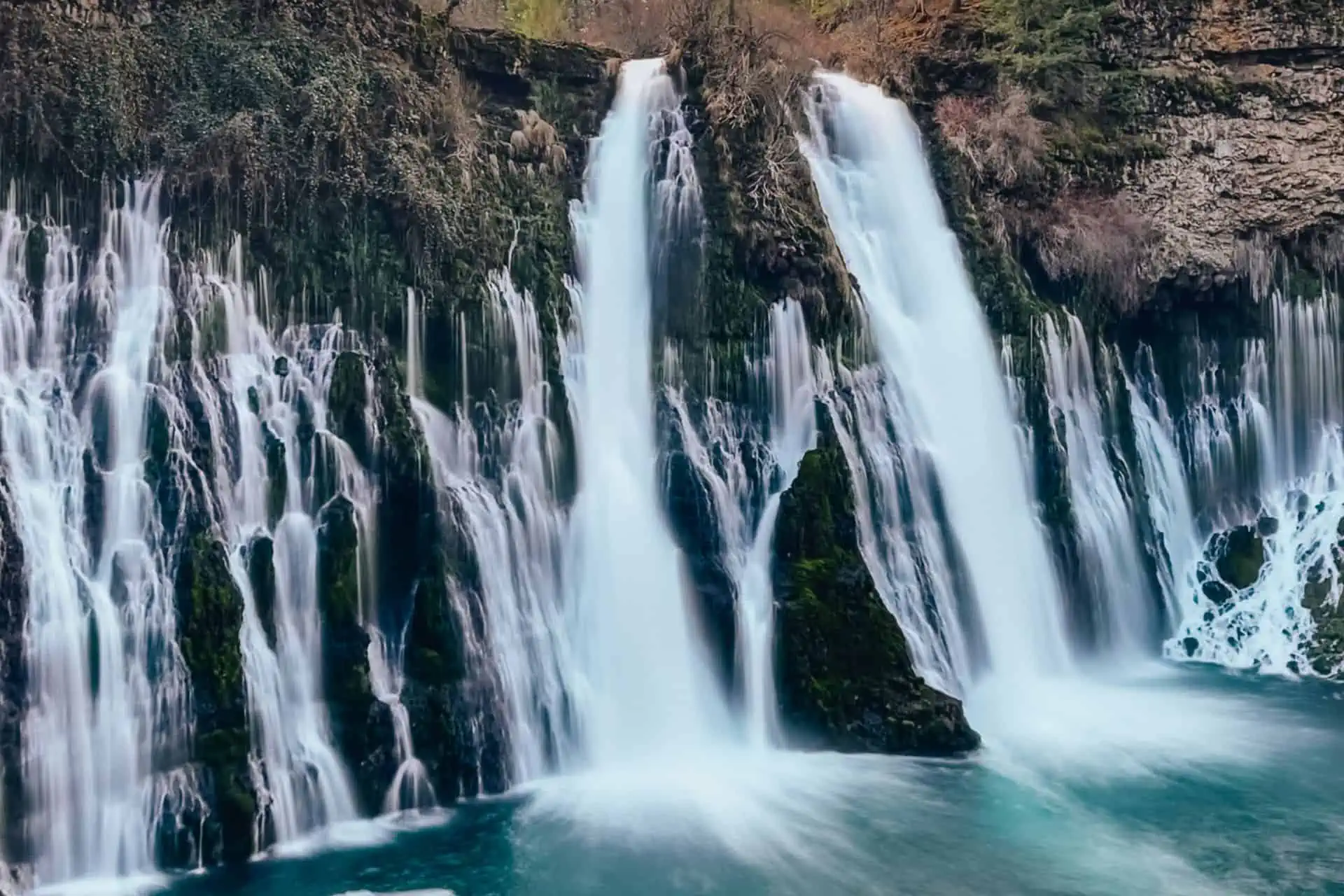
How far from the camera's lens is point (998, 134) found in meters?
23.5

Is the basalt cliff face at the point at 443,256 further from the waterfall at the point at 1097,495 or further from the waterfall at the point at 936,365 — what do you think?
the waterfall at the point at 936,365

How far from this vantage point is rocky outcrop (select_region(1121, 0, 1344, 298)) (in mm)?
23922

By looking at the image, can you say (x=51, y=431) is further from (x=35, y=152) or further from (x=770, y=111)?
(x=770, y=111)

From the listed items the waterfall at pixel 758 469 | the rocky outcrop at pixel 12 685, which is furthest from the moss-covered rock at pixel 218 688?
Result: the waterfall at pixel 758 469

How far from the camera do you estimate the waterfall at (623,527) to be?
16.5 meters

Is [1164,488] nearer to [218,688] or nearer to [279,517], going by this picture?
[279,517]

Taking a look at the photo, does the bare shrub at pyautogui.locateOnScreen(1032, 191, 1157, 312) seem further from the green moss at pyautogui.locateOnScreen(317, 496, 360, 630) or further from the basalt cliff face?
the green moss at pyautogui.locateOnScreen(317, 496, 360, 630)

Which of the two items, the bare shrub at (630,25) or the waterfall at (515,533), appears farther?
the bare shrub at (630,25)

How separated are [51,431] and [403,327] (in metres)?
4.22

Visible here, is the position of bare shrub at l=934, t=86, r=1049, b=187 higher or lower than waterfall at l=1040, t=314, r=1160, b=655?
higher

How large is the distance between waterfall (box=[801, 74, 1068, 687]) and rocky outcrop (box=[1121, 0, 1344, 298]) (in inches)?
165

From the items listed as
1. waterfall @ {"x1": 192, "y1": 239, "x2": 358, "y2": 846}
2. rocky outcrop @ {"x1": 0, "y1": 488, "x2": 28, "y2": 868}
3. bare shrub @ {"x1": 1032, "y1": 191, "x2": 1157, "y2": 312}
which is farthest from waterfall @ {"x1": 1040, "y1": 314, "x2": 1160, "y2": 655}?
rocky outcrop @ {"x1": 0, "y1": 488, "x2": 28, "y2": 868}

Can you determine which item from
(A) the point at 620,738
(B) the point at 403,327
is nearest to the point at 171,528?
(B) the point at 403,327

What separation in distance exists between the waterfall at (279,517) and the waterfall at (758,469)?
4.58m
